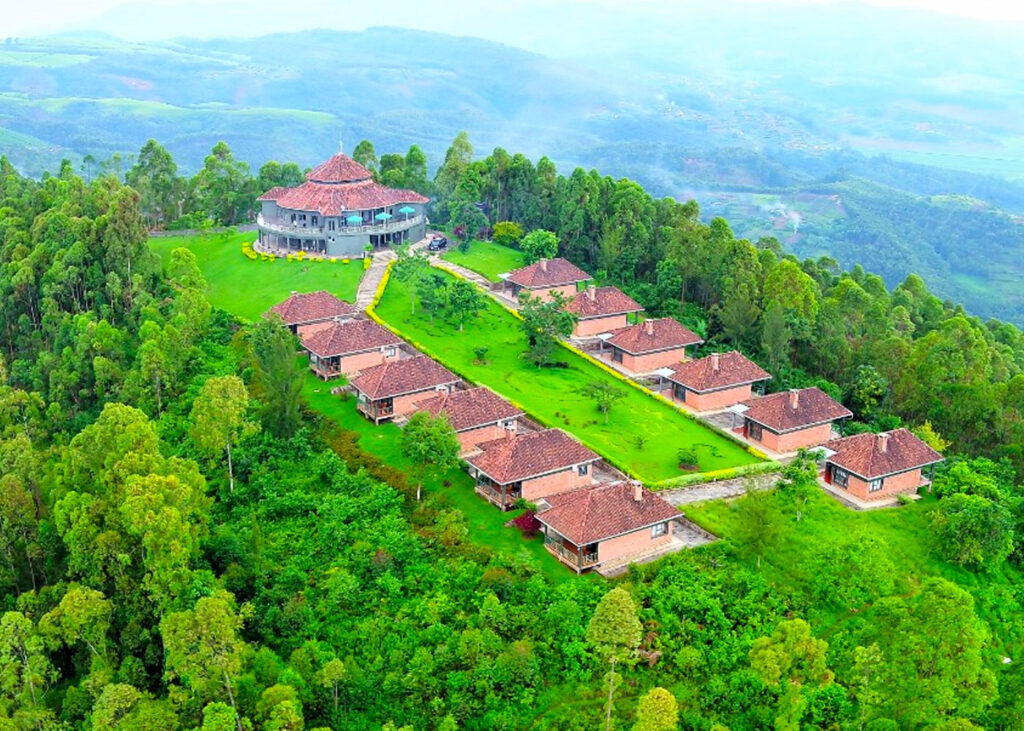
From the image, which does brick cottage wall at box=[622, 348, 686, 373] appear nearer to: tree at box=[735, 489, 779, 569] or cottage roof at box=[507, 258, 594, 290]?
cottage roof at box=[507, 258, 594, 290]

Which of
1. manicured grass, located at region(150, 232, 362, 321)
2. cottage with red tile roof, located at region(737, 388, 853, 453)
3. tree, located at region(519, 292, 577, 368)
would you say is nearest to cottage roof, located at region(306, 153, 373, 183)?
manicured grass, located at region(150, 232, 362, 321)

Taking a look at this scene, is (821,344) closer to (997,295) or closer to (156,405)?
(156,405)

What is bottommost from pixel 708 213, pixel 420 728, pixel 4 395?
pixel 708 213

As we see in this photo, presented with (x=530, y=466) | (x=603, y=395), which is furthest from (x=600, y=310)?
(x=530, y=466)

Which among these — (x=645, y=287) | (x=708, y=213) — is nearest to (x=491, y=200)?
(x=645, y=287)

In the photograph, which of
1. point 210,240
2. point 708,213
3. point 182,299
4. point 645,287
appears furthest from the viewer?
point 708,213

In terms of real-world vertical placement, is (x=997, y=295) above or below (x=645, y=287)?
below

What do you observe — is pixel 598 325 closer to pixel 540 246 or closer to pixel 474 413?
pixel 540 246
